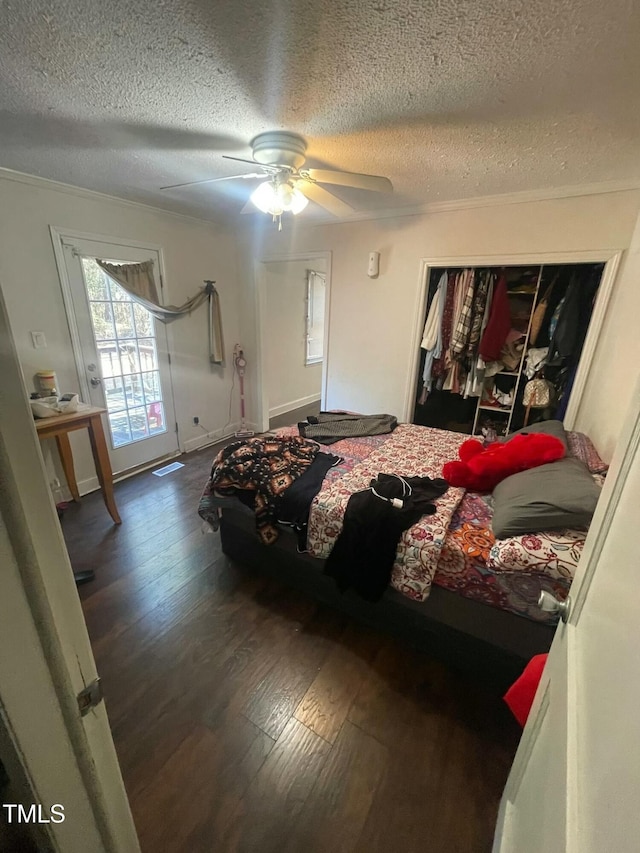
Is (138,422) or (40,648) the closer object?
(40,648)

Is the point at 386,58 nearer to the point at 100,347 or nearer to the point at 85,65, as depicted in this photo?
the point at 85,65

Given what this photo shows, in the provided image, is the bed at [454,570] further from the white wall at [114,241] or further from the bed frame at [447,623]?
the white wall at [114,241]

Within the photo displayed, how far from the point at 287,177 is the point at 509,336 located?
2.27 m

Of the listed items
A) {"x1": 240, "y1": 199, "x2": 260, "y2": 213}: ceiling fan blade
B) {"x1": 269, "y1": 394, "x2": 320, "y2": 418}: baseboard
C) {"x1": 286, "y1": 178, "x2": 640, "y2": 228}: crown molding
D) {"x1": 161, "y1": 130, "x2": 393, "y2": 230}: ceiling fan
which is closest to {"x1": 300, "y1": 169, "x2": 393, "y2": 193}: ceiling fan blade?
{"x1": 161, "y1": 130, "x2": 393, "y2": 230}: ceiling fan

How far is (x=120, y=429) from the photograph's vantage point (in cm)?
327

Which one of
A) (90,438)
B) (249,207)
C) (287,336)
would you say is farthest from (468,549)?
(287,336)

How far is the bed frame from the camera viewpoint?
1.46m

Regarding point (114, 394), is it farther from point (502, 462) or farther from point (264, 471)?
point (502, 462)

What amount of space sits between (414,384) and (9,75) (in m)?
3.00

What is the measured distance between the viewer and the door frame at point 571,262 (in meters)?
2.44

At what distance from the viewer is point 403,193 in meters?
2.62

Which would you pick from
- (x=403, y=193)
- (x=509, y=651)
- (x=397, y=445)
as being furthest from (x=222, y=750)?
(x=403, y=193)

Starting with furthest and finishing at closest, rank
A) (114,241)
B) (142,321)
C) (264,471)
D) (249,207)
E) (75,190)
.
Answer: (142,321) < (114,241) < (249,207) < (75,190) < (264,471)

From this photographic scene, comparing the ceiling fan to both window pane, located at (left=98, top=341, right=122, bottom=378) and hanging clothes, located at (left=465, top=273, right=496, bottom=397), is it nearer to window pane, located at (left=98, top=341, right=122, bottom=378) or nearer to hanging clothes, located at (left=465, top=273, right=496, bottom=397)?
hanging clothes, located at (left=465, top=273, right=496, bottom=397)
